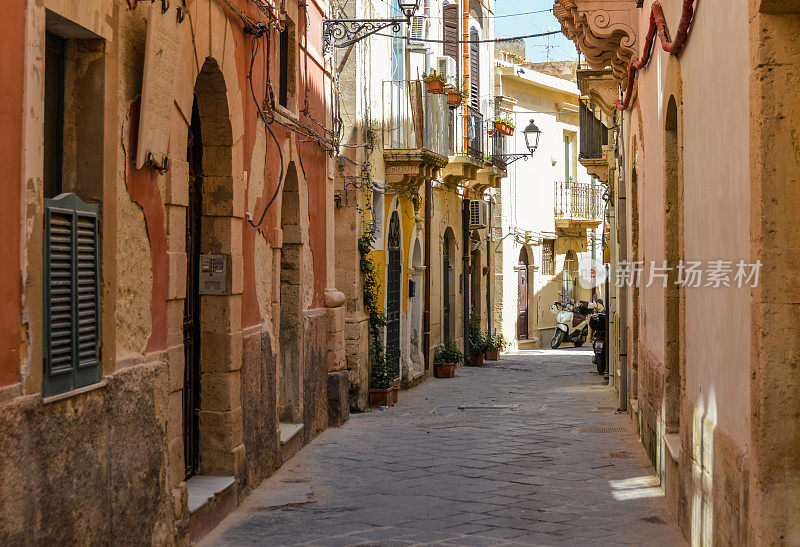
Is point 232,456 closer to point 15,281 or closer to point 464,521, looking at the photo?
point 464,521

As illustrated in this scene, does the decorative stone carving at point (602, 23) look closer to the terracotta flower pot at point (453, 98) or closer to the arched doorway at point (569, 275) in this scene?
the terracotta flower pot at point (453, 98)

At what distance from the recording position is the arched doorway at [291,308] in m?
10.8

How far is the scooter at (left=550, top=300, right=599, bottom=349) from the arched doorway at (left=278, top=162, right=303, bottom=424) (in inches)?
769

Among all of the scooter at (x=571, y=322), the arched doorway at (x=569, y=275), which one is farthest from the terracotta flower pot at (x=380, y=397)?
the arched doorway at (x=569, y=275)

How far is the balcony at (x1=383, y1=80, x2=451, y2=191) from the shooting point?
16531 mm

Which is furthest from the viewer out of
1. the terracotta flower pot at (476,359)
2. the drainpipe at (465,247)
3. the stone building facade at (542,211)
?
the stone building facade at (542,211)

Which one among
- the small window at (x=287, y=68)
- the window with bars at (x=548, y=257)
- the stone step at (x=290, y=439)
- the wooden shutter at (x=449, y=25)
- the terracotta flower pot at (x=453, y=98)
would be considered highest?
the wooden shutter at (x=449, y=25)

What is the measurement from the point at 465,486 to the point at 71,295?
15.1 feet

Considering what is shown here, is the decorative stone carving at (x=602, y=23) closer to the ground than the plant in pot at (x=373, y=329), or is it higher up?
higher up

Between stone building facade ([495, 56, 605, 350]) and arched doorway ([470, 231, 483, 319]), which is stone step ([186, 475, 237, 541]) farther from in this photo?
stone building facade ([495, 56, 605, 350])

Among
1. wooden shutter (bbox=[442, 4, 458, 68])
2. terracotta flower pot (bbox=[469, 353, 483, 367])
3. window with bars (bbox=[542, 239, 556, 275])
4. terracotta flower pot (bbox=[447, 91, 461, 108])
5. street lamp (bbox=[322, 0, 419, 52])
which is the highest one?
wooden shutter (bbox=[442, 4, 458, 68])

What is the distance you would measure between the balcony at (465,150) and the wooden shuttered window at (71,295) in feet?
54.8

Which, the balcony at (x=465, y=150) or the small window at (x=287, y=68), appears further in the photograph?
the balcony at (x=465, y=150)

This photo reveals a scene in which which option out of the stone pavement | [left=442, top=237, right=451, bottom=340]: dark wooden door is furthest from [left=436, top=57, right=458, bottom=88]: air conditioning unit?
the stone pavement
